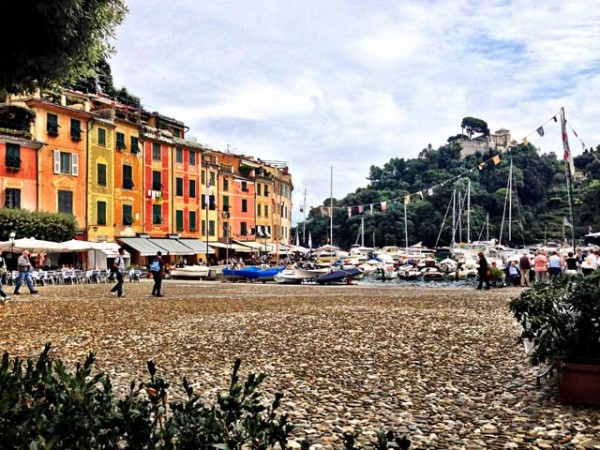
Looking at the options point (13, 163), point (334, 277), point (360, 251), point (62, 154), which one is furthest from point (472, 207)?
point (13, 163)

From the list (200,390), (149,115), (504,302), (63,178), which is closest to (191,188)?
(149,115)

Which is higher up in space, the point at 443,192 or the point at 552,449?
the point at 443,192

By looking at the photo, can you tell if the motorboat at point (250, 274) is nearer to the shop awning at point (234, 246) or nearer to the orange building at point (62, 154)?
the orange building at point (62, 154)

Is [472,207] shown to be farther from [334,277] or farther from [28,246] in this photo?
[28,246]

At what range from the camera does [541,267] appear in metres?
30.7

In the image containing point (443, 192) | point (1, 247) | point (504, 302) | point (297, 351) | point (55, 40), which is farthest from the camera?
point (443, 192)

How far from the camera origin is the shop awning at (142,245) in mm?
54906

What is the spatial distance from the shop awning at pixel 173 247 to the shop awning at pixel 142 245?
73 cm

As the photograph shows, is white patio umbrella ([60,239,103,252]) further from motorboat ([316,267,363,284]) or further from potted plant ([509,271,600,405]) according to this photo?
potted plant ([509,271,600,405])

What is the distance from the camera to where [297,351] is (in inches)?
433

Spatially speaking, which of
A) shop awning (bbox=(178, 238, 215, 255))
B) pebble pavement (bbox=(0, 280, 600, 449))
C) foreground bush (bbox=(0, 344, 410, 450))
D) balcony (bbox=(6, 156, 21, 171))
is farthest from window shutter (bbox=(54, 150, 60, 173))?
foreground bush (bbox=(0, 344, 410, 450))

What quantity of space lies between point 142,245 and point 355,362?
162ft

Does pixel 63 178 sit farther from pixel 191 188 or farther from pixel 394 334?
pixel 394 334

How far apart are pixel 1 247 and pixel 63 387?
3828 cm
